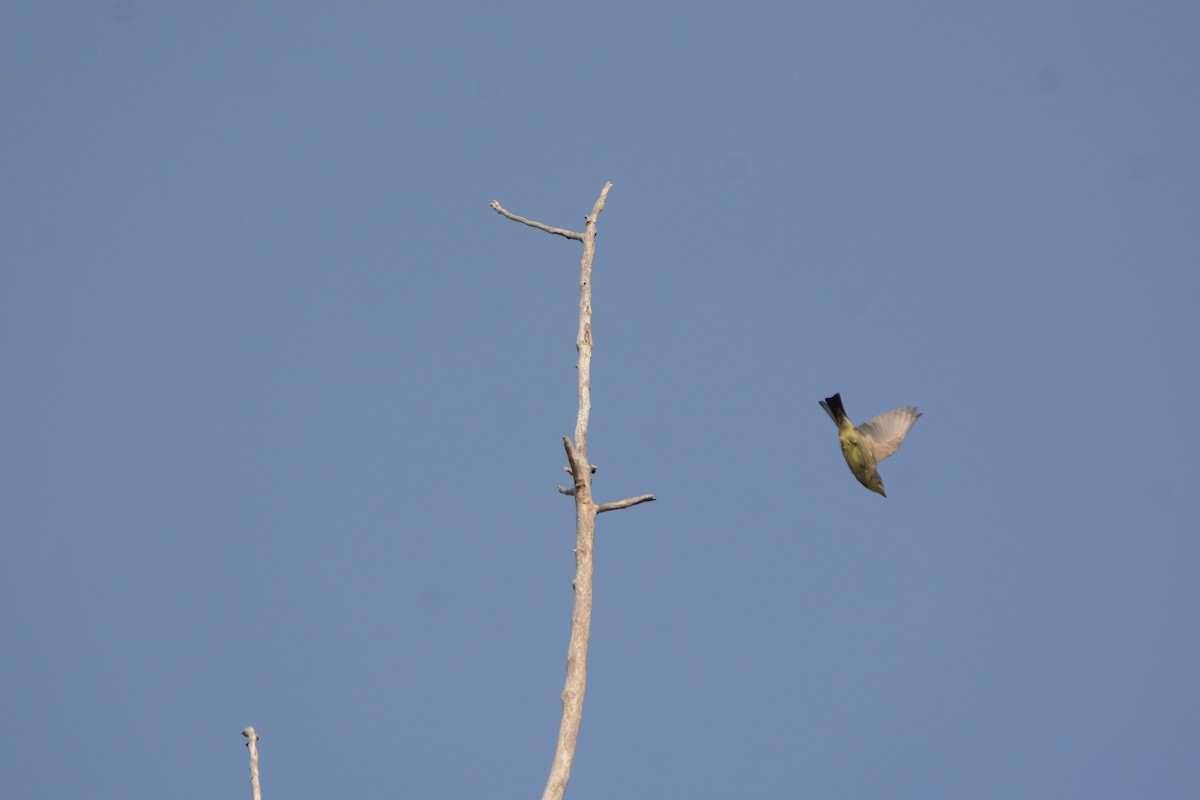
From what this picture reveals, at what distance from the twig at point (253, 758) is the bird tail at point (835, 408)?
274 inches

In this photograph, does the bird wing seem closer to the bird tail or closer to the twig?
the bird tail

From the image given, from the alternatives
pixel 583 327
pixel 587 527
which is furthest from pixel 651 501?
pixel 583 327

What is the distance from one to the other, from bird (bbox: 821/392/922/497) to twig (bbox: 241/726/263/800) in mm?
6929

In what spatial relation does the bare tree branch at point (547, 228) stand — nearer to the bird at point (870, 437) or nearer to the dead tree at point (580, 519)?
the dead tree at point (580, 519)

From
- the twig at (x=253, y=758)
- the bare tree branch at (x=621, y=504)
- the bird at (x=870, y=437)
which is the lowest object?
the twig at (x=253, y=758)

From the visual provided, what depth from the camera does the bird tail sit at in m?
13.9

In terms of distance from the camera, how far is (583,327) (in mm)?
11531

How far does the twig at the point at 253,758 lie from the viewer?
8750mm

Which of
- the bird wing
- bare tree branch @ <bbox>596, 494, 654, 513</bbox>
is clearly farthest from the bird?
bare tree branch @ <bbox>596, 494, 654, 513</bbox>

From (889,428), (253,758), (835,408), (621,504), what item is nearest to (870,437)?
(889,428)

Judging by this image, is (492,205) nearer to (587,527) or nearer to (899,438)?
(587,527)

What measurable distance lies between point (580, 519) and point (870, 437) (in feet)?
18.0

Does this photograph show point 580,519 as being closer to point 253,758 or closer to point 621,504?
point 621,504

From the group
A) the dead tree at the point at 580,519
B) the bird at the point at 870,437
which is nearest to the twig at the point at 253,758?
the dead tree at the point at 580,519
